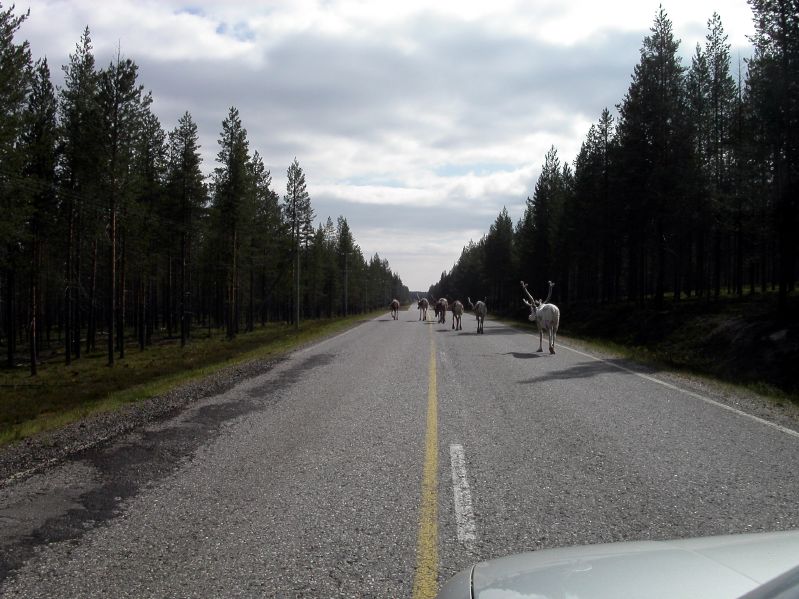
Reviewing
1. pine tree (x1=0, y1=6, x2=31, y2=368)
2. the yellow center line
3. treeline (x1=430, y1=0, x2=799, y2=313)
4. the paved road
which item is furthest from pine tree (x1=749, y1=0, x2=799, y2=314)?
pine tree (x1=0, y1=6, x2=31, y2=368)

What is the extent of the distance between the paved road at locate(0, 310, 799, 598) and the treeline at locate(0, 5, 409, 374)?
18.7 metres

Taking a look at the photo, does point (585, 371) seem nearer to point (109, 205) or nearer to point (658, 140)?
point (658, 140)

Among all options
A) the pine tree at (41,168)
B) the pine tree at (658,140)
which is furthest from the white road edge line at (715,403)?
the pine tree at (41,168)

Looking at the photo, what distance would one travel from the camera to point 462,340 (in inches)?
982

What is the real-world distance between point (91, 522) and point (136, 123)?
102ft

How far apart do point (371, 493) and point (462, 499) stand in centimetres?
84

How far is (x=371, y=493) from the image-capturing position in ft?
18.1

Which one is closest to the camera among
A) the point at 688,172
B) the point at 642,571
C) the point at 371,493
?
the point at 642,571

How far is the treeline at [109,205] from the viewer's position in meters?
25.2

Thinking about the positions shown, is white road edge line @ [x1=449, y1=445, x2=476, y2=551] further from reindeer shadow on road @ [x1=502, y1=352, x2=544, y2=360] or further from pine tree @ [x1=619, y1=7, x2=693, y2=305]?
pine tree @ [x1=619, y1=7, x2=693, y2=305]

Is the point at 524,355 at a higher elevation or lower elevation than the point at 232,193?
lower

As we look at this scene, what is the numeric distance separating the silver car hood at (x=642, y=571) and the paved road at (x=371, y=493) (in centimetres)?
146

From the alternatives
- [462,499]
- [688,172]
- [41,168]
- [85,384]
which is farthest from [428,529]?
[41,168]

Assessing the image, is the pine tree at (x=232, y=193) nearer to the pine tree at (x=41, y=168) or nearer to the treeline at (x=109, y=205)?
the treeline at (x=109, y=205)
